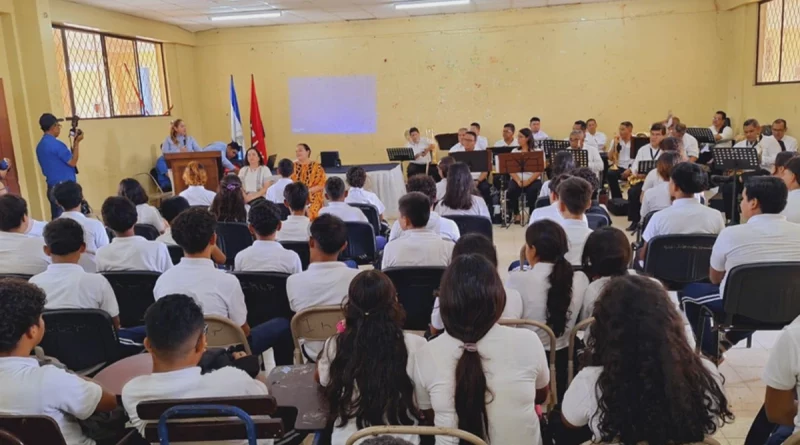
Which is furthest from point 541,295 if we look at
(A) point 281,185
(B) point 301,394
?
(A) point 281,185

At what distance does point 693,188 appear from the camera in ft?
11.7

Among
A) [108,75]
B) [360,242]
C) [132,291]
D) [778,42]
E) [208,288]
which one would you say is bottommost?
[360,242]

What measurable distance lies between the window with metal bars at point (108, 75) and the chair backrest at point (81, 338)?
20.4 feet

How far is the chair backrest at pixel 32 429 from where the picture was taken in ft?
5.13

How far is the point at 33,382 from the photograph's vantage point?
167 cm

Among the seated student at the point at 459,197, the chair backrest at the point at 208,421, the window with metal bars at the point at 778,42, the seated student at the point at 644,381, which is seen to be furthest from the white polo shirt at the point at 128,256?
the window with metal bars at the point at 778,42

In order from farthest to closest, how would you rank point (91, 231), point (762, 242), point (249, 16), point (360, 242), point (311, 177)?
1. point (249, 16)
2. point (311, 177)
3. point (360, 242)
4. point (91, 231)
5. point (762, 242)

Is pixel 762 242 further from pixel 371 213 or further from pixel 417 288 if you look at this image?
pixel 371 213

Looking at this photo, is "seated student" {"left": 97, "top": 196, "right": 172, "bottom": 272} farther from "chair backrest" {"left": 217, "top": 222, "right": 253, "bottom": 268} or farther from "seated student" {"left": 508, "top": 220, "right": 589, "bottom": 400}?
"seated student" {"left": 508, "top": 220, "right": 589, "bottom": 400}

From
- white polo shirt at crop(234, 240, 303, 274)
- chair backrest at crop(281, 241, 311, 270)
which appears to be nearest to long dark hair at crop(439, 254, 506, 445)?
white polo shirt at crop(234, 240, 303, 274)

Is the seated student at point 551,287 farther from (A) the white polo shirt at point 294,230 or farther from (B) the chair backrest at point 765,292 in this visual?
(A) the white polo shirt at point 294,230

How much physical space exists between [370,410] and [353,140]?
30.6 ft

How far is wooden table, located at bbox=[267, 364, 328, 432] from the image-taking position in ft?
5.47

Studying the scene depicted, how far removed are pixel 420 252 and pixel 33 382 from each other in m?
2.00
